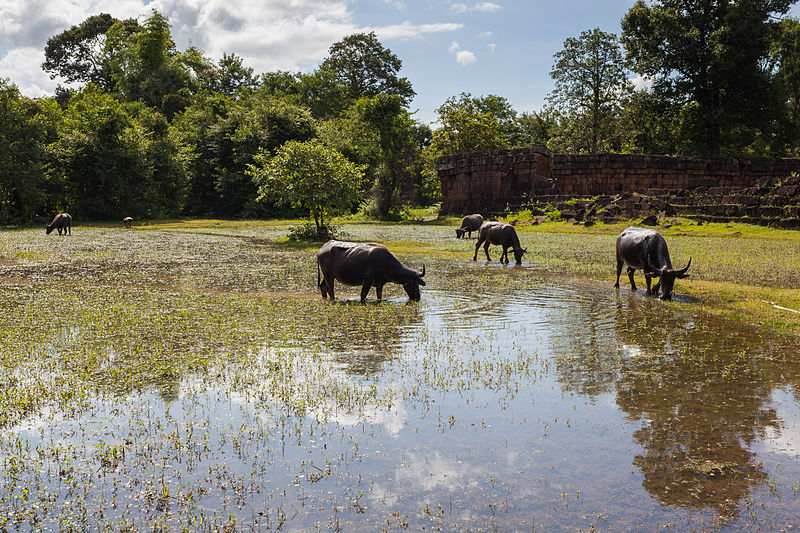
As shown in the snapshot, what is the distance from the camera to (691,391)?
740 cm

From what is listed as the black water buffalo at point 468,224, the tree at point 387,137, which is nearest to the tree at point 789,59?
the tree at point 387,137

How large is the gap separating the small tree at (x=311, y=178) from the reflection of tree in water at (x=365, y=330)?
48.1 feet

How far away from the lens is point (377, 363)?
866cm

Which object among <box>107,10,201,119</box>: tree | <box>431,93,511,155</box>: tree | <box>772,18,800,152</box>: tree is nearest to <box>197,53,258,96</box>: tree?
<box>107,10,201,119</box>: tree

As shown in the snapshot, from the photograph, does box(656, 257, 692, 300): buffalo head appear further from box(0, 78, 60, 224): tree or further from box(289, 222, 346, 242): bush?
box(0, 78, 60, 224): tree

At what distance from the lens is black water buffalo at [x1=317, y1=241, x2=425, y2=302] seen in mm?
13125

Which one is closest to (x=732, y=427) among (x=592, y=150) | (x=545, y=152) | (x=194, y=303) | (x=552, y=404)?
(x=552, y=404)

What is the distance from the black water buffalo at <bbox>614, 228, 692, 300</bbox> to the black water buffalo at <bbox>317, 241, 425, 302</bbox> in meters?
5.18

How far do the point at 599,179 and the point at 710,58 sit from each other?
12.4m

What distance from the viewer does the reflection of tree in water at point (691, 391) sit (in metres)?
5.23

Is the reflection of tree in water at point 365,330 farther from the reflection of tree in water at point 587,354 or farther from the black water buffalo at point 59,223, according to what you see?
the black water buffalo at point 59,223

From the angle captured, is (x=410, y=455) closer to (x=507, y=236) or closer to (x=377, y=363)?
(x=377, y=363)

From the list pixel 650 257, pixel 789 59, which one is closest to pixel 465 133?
pixel 789 59

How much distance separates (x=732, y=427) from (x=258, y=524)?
4847 mm
